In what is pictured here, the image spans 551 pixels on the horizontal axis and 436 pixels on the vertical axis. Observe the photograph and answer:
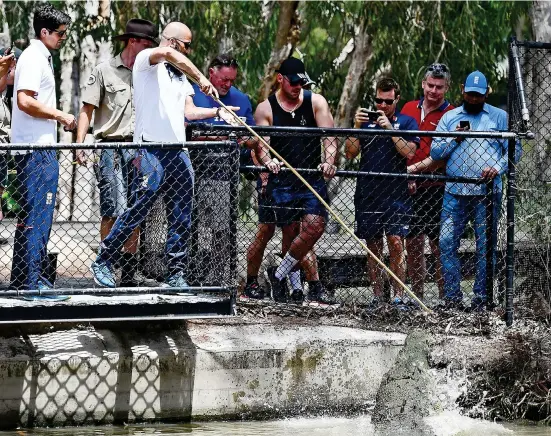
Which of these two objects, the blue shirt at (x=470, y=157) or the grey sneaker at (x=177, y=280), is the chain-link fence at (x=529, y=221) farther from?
the grey sneaker at (x=177, y=280)

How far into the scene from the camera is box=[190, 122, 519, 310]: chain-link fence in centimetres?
904

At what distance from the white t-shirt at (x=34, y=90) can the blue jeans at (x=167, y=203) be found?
0.62 meters

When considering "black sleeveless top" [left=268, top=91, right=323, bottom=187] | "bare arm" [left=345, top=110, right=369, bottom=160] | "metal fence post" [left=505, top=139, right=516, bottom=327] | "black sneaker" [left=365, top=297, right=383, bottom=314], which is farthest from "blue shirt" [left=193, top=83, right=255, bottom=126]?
"metal fence post" [left=505, top=139, right=516, bottom=327]

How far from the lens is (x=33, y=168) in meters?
7.89

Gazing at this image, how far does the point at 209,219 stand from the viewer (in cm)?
838

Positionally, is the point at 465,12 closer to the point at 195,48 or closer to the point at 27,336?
the point at 195,48

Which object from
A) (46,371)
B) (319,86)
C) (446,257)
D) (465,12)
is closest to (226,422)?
(46,371)

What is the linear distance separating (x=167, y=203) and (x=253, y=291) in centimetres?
143

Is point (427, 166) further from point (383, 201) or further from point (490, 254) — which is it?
point (490, 254)

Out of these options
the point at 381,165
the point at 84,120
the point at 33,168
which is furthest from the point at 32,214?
the point at 381,165

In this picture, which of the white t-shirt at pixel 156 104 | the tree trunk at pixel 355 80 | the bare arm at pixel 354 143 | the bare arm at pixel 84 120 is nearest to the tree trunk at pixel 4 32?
the tree trunk at pixel 355 80

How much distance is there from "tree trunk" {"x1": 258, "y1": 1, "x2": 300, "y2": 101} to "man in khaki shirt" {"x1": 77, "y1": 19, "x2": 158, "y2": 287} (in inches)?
262

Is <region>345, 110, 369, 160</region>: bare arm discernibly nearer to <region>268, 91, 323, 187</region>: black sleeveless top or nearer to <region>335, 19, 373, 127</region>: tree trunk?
<region>268, 91, 323, 187</region>: black sleeveless top

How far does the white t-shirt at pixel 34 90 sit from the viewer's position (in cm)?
799
